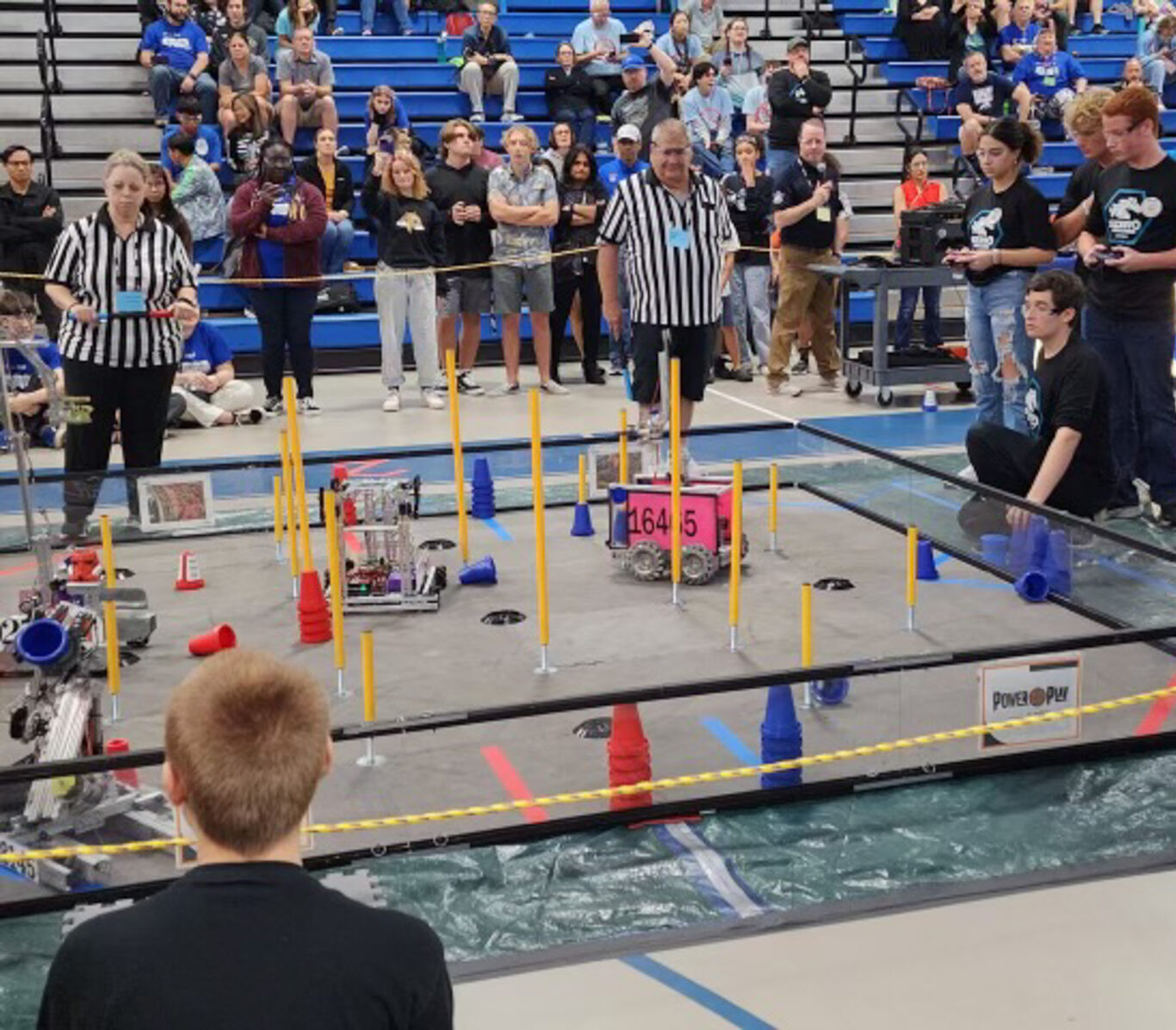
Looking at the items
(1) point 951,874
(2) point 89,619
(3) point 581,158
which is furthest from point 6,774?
(3) point 581,158

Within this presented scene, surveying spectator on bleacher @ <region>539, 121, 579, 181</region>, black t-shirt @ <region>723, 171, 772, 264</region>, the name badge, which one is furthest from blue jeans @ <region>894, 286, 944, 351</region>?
the name badge

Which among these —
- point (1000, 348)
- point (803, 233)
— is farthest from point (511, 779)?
point (803, 233)

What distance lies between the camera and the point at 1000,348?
7.68 metres

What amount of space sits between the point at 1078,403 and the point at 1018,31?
11399mm

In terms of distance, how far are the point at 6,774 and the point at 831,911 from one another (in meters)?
1.95

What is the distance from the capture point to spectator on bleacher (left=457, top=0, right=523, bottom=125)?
48.8 feet

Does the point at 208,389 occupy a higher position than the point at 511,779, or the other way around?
the point at 208,389

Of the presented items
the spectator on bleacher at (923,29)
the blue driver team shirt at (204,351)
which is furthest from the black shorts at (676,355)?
the spectator on bleacher at (923,29)

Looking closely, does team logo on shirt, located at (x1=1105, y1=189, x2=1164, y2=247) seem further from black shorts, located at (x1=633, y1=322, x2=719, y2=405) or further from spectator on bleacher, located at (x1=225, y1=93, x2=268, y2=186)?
spectator on bleacher, located at (x1=225, y1=93, x2=268, y2=186)

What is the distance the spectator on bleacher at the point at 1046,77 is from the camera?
16.0 m

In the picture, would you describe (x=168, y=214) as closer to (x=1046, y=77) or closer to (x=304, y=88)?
(x=304, y=88)

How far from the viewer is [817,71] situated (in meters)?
14.0

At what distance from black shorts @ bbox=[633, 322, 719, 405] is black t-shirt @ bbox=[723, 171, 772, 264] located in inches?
152

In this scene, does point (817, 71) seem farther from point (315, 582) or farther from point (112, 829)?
point (112, 829)
